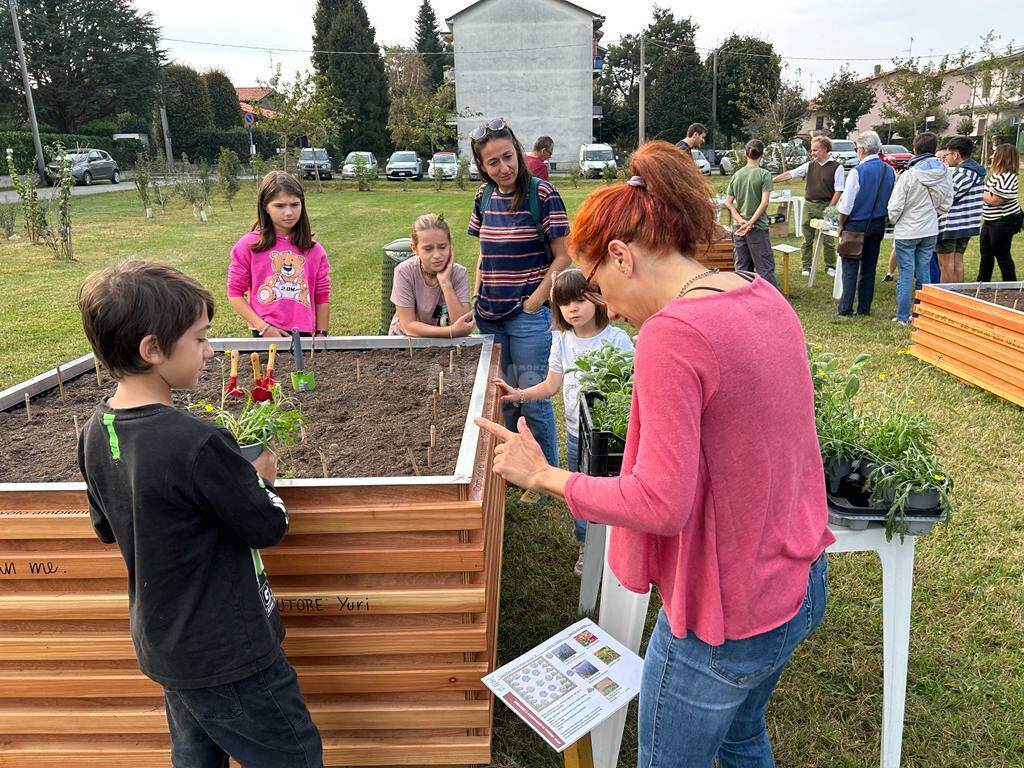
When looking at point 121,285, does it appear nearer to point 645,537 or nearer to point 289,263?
point 645,537

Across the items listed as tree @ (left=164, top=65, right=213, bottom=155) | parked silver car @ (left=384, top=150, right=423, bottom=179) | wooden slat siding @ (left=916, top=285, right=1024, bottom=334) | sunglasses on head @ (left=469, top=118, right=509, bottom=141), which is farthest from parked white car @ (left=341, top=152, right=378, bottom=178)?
sunglasses on head @ (left=469, top=118, right=509, bottom=141)

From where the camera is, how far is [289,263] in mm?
3982

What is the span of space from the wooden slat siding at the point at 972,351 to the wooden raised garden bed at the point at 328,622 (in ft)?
16.1

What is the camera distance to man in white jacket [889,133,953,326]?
7434 millimetres

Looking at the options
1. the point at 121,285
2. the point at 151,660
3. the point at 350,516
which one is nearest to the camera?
the point at 121,285

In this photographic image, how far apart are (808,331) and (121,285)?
722 cm

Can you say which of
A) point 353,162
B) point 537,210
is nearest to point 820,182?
point 537,210

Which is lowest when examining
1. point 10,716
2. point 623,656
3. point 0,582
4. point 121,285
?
point 10,716

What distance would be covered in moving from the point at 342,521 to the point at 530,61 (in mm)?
43203

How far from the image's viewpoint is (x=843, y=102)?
42594mm

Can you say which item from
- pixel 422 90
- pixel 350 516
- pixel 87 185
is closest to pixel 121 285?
pixel 350 516

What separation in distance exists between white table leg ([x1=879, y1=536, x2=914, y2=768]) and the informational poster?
0.85 meters

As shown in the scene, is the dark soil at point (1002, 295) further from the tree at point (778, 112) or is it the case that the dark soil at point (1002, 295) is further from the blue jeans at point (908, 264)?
the tree at point (778, 112)

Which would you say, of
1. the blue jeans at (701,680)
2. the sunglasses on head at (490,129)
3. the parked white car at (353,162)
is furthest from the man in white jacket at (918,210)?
the parked white car at (353,162)
